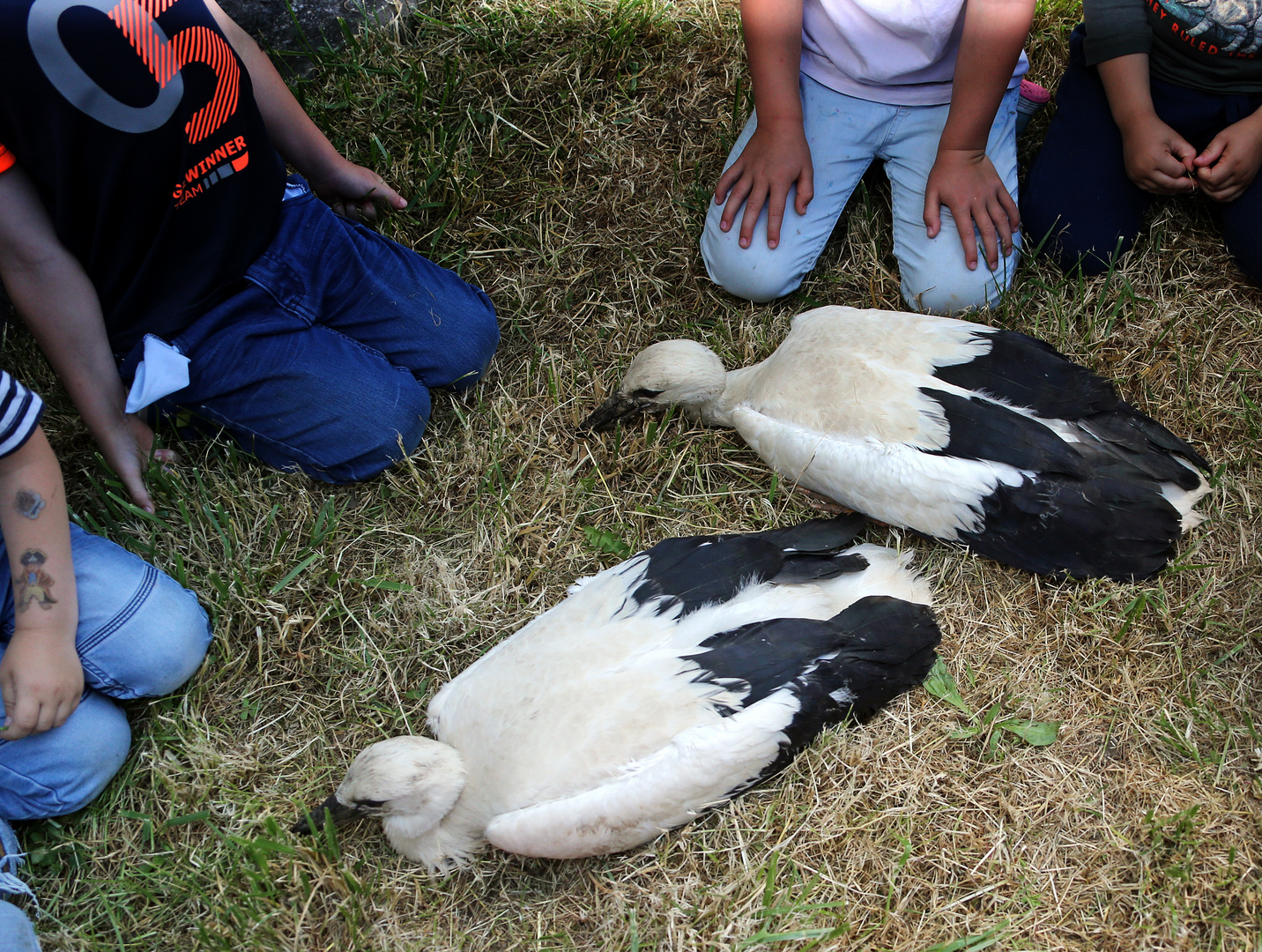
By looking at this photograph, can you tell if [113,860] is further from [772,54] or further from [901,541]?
[772,54]

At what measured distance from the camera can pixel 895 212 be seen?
310 cm

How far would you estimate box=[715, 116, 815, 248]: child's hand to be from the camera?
2.95 metres

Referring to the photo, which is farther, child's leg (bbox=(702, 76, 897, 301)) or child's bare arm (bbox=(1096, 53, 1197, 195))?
child's leg (bbox=(702, 76, 897, 301))

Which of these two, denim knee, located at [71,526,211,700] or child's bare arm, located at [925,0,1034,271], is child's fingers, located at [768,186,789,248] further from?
denim knee, located at [71,526,211,700]

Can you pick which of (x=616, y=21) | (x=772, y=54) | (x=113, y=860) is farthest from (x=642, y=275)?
(x=113, y=860)

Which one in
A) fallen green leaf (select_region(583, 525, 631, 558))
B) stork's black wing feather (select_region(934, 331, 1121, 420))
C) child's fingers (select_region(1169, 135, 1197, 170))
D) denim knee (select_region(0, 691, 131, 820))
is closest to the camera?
denim knee (select_region(0, 691, 131, 820))

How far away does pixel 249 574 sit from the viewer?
261 cm

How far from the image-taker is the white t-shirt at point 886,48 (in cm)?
280

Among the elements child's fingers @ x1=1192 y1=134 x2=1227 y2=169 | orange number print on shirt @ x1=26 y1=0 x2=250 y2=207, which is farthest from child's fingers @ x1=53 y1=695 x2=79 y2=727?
child's fingers @ x1=1192 y1=134 x2=1227 y2=169

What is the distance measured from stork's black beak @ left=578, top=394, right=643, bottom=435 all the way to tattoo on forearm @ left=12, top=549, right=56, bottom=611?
62.1 inches

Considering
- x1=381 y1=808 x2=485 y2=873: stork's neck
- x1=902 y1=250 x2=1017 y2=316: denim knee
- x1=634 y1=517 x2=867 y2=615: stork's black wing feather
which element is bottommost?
x1=381 y1=808 x2=485 y2=873: stork's neck

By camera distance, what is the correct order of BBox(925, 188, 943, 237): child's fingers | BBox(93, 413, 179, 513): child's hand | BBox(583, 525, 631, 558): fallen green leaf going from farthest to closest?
BBox(925, 188, 943, 237): child's fingers < BBox(583, 525, 631, 558): fallen green leaf < BBox(93, 413, 179, 513): child's hand

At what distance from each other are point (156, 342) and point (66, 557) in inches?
26.9

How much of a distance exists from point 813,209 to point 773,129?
1.04ft
